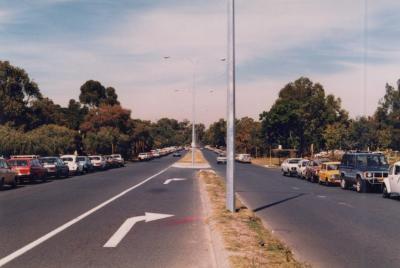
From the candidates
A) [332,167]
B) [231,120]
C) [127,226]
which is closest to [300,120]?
A: [332,167]

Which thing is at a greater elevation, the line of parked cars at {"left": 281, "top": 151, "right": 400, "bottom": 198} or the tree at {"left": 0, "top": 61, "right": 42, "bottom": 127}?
the tree at {"left": 0, "top": 61, "right": 42, "bottom": 127}

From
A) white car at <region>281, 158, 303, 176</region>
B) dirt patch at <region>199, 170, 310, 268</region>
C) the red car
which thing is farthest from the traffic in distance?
white car at <region>281, 158, 303, 176</region>

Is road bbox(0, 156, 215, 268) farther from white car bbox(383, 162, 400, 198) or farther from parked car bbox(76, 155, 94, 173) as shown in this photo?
parked car bbox(76, 155, 94, 173)

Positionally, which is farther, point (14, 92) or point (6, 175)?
point (14, 92)

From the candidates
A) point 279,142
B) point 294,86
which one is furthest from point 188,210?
point 294,86

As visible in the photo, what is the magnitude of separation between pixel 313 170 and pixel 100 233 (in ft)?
84.7

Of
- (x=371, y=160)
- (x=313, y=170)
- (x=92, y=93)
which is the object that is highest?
(x=92, y=93)

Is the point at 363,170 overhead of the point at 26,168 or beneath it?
overhead

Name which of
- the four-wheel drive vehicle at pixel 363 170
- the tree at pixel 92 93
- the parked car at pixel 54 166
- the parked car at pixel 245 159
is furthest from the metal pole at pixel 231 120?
the tree at pixel 92 93

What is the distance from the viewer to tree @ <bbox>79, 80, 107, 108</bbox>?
107 metres

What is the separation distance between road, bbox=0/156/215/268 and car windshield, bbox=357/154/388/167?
10.8 meters

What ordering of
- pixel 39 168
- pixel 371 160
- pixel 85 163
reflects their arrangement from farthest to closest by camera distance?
1. pixel 85 163
2. pixel 39 168
3. pixel 371 160

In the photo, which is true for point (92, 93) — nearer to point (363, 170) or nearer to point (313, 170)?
point (313, 170)

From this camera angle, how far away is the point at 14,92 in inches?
2596
